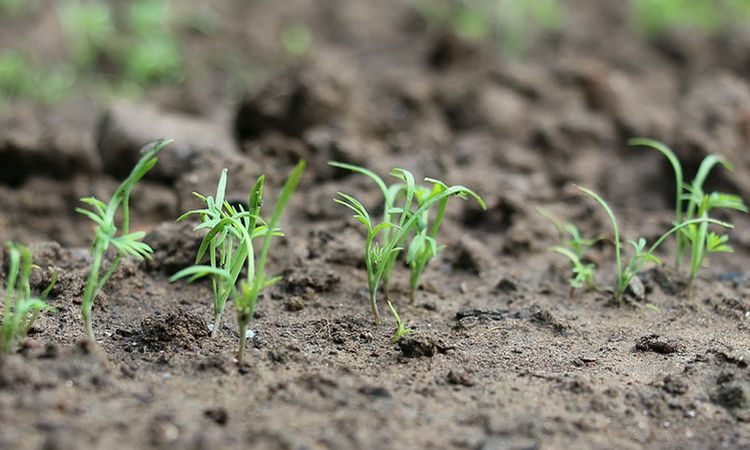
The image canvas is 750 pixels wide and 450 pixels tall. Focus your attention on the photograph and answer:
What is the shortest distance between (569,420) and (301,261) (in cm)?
124

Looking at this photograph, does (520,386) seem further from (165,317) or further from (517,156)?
(517,156)

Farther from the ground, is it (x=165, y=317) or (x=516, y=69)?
(x=516, y=69)

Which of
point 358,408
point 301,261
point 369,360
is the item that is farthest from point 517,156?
point 358,408

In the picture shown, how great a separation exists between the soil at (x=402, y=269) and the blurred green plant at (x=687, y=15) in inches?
4.9

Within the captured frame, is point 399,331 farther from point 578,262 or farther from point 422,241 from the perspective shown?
point 578,262

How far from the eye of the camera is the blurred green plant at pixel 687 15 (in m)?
5.44

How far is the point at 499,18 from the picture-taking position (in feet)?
18.2

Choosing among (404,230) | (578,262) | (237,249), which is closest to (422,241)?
(404,230)

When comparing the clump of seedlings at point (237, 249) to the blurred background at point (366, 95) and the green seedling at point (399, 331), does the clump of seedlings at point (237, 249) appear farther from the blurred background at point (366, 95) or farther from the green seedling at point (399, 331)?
the blurred background at point (366, 95)

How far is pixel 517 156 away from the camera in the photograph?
413cm

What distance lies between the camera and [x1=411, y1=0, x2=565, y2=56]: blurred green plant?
5.39 m

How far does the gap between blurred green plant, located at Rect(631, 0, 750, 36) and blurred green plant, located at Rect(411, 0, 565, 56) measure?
55 centimetres

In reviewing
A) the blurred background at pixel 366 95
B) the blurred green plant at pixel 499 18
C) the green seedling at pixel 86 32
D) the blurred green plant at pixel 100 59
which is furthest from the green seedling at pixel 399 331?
the green seedling at pixel 86 32

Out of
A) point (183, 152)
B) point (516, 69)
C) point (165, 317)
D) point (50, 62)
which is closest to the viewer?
point (165, 317)
